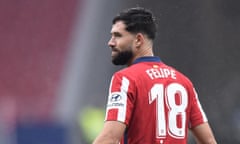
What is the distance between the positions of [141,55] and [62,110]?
83.0 inches

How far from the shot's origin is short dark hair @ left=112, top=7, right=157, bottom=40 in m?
2.80

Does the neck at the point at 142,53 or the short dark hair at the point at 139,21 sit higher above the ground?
the short dark hair at the point at 139,21

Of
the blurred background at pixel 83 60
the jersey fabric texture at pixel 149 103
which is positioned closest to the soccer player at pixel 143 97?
the jersey fabric texture at pixel 149 103

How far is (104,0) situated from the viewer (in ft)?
16.2

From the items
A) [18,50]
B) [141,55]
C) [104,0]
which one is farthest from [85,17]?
[141,55]

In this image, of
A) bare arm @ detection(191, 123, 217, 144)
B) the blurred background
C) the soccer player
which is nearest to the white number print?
the soccer player

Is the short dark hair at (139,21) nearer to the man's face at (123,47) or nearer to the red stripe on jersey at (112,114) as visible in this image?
the man's face at (123,47)

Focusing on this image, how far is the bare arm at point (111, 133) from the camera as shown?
8.55ft

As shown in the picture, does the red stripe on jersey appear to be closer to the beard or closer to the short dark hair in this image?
the beard

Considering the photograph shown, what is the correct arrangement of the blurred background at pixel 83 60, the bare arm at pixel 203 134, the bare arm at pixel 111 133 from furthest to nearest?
the blurred background at pixel 83 60 → the bare arm at pixel 203 134 → the bare arm at pixel 111 133

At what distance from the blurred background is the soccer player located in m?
1.69

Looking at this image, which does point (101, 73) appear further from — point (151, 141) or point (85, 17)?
point (151, 141)

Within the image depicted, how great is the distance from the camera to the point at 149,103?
8.84 feet

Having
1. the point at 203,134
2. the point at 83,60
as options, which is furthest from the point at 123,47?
the point at 83,60
